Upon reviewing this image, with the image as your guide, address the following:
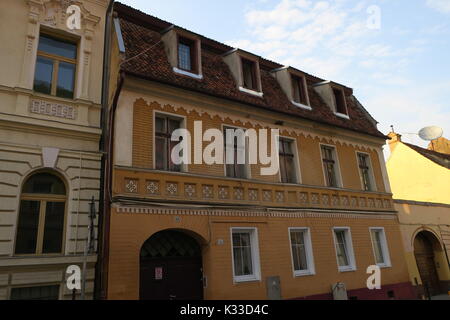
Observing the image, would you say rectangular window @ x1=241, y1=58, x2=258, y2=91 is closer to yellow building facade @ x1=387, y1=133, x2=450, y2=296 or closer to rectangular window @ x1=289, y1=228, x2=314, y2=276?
rectangular window @ x1=289, y1=228, x2=314, y2=276

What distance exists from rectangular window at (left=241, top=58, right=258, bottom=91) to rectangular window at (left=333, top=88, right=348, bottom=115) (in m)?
4.99

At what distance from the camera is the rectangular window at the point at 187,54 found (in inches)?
473

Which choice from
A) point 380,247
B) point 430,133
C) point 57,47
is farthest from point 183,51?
point 430,133

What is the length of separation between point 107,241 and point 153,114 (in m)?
3.85

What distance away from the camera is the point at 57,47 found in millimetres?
Result: 10344

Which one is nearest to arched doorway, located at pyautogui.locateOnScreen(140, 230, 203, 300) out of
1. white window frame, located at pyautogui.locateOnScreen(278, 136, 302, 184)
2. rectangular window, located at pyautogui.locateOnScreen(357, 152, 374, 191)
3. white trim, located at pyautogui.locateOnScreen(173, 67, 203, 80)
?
white window frame, located at pyautogui.locateOnScreen(278, 136, 302, 184)

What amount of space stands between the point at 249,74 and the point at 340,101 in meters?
5.40

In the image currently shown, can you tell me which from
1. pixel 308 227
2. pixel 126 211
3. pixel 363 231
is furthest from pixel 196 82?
pixel 363 231

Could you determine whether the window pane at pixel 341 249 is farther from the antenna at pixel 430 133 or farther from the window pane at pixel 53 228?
the antenna at pixel 430 133

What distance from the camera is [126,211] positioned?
29.7 feet

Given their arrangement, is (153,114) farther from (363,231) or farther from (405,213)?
(405,213)

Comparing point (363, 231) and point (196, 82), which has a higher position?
point (196, 82)

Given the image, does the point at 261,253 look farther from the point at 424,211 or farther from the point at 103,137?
the point at 424,211

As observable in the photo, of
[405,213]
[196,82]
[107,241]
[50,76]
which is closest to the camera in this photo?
[107,241]
